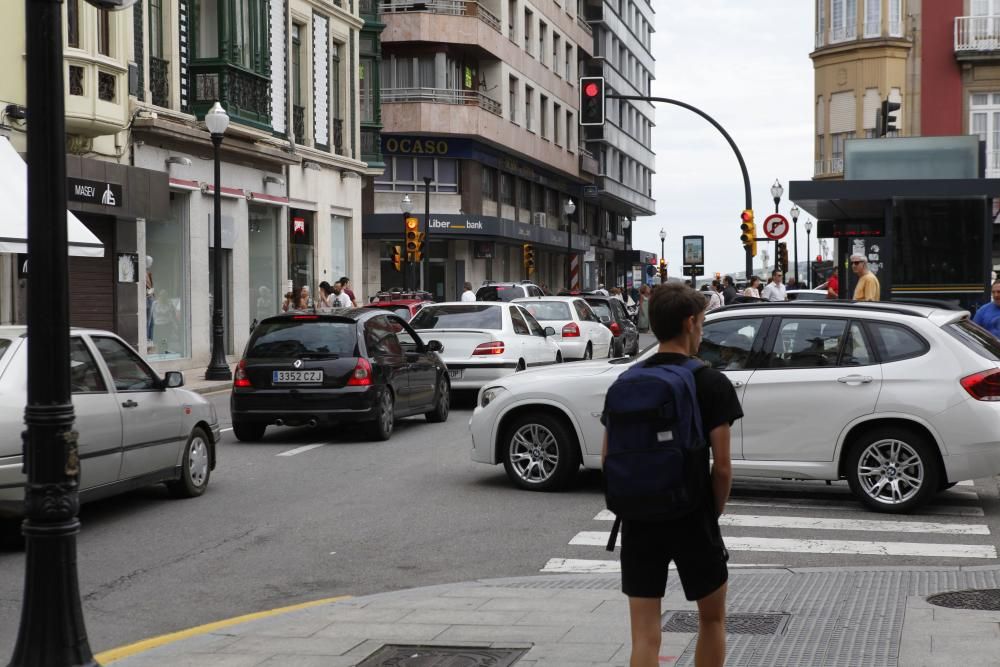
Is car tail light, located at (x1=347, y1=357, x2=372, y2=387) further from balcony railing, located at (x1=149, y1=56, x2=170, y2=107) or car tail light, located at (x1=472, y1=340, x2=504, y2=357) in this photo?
balcony railing, located at (x1=149, y1=56, x2=170, y2=107)

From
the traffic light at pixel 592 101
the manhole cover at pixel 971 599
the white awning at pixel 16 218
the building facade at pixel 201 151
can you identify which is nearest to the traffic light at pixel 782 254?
the building facade at pixel 201 151

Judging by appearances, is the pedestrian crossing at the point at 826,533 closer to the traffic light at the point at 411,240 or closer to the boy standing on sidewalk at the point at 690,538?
the boy standing on sidewalk at the point at 690,538

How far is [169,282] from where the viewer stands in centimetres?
2992

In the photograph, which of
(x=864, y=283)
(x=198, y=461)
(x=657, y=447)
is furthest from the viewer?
(x=864, y=283)

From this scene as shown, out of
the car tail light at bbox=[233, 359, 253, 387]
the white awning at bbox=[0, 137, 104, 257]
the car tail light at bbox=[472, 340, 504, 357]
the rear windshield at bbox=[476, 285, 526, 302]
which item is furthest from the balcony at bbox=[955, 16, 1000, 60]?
the car tail light at bbox=[233, 359, 253, 387]

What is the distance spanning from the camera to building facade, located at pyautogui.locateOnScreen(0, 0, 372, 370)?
2547cm

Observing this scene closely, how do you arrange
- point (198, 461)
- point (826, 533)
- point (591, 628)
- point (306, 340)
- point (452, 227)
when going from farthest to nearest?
point (452, 227) < point (306, 340) < point (198, 461) < point (826, 533) < point (591, 628)

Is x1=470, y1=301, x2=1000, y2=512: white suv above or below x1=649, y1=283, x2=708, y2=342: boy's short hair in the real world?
below

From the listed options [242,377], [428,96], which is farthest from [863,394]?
[428,96]

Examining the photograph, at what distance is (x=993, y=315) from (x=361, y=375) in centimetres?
733

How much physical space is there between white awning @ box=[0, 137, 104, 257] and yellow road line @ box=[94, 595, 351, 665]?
14382 mm

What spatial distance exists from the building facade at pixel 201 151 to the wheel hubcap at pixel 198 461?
1267 cm

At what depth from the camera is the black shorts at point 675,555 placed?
4.70 metres

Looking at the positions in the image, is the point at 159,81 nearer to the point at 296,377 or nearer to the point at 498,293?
the point at 498,293
